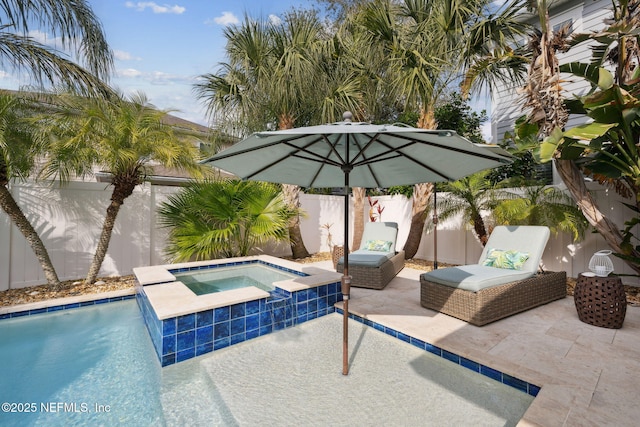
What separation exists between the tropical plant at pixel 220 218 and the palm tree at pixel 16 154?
7.66ft

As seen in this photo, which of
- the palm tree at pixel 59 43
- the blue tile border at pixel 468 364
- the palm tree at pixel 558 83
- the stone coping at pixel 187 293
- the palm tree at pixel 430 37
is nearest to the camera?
the blue tile border at pixel 468 364

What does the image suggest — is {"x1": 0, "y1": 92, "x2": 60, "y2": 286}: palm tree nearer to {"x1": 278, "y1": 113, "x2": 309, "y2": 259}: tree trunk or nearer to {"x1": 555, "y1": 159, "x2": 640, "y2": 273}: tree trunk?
{"x1": 278, "y1": 113, "x2": 309, "y2": 259}: tree trunk

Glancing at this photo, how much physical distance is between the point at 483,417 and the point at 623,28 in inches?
Result: 212

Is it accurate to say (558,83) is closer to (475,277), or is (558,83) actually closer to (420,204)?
(475,277)

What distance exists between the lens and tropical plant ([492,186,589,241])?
5.88 m

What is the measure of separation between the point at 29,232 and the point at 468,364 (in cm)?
722

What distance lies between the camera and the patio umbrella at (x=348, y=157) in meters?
2.64

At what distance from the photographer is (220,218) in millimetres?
7328

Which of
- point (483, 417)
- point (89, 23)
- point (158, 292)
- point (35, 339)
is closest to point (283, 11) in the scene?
point (89, 23)

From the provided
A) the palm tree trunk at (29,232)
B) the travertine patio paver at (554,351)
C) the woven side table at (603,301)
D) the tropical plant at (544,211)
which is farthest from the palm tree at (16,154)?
the tropical plant at (544,211)

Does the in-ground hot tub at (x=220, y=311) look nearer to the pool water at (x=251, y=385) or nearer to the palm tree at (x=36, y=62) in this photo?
the pool water at (x=251, y=385)

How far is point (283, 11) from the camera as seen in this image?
37.0 ft

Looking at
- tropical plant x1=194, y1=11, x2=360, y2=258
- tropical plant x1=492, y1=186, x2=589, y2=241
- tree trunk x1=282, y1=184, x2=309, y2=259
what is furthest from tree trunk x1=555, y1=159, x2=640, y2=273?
tree trunk x1=282, y1=184, x2=309, y2=259

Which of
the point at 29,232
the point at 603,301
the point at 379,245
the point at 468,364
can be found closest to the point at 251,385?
the point at 468,364
